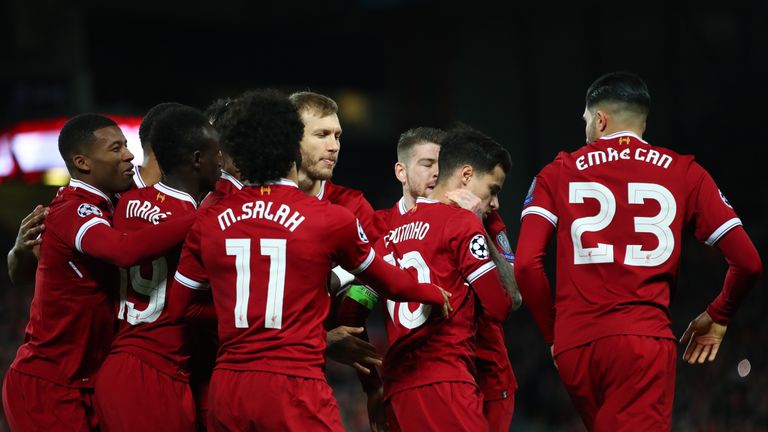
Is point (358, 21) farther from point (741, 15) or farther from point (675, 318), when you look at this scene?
point (675, 318)

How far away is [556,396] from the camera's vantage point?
15.6m

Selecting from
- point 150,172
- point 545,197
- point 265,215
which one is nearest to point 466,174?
point 545,197

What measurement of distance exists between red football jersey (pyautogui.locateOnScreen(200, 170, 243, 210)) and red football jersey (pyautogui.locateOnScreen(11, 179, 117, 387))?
1.68 feet

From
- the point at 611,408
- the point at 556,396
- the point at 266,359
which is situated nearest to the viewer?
the point at 266,359

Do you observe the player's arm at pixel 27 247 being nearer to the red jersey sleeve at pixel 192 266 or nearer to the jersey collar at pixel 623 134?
the red jersey sleeve at pixel 192 266

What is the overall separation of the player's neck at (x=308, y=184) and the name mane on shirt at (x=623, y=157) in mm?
1419

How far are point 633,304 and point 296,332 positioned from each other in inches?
63.5

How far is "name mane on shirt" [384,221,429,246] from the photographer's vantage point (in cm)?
467

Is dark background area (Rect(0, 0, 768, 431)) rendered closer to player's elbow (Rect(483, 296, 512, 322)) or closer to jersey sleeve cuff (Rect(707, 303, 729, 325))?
jersey sleeve cuff (Rect(707, 303, 729, 325))

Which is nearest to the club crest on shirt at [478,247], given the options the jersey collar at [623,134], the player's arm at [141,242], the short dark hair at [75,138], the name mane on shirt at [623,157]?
the name mane on shirt at [623,157]

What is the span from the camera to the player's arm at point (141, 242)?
170 inches

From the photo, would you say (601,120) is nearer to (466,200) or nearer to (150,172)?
(466,200)

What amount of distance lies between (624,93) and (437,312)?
55.9 inches

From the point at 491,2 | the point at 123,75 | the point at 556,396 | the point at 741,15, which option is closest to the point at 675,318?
the point at 556,396
